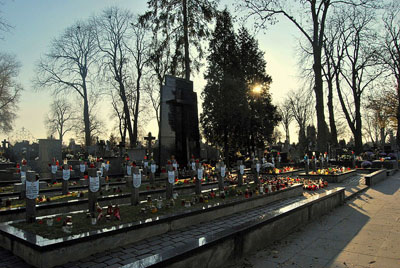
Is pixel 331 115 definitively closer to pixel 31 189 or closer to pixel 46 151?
pixel 46 151

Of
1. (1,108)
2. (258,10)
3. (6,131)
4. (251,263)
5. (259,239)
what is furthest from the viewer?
(6,131)

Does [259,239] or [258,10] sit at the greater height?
[258,10]

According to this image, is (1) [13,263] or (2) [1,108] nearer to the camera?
(1) [13,263]

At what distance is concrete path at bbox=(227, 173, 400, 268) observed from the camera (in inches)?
169

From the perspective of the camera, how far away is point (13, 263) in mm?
4008

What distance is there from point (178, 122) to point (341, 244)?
35.8ft

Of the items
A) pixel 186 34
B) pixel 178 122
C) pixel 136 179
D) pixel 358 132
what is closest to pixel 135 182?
pixel 136 179

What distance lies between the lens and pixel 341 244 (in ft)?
16.8

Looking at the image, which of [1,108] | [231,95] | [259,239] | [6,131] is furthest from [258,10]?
[6,131]

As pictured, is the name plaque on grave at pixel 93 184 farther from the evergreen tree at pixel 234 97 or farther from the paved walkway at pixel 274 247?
the evergreen tree at pixel 234 97

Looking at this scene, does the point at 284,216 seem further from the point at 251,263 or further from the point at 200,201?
the point at 200,201

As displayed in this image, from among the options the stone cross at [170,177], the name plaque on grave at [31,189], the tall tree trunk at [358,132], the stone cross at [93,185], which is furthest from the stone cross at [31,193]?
the tall tree trunk at [358,132]

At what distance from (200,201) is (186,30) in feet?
49.6

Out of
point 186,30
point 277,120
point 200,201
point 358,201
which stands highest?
point 186,30
